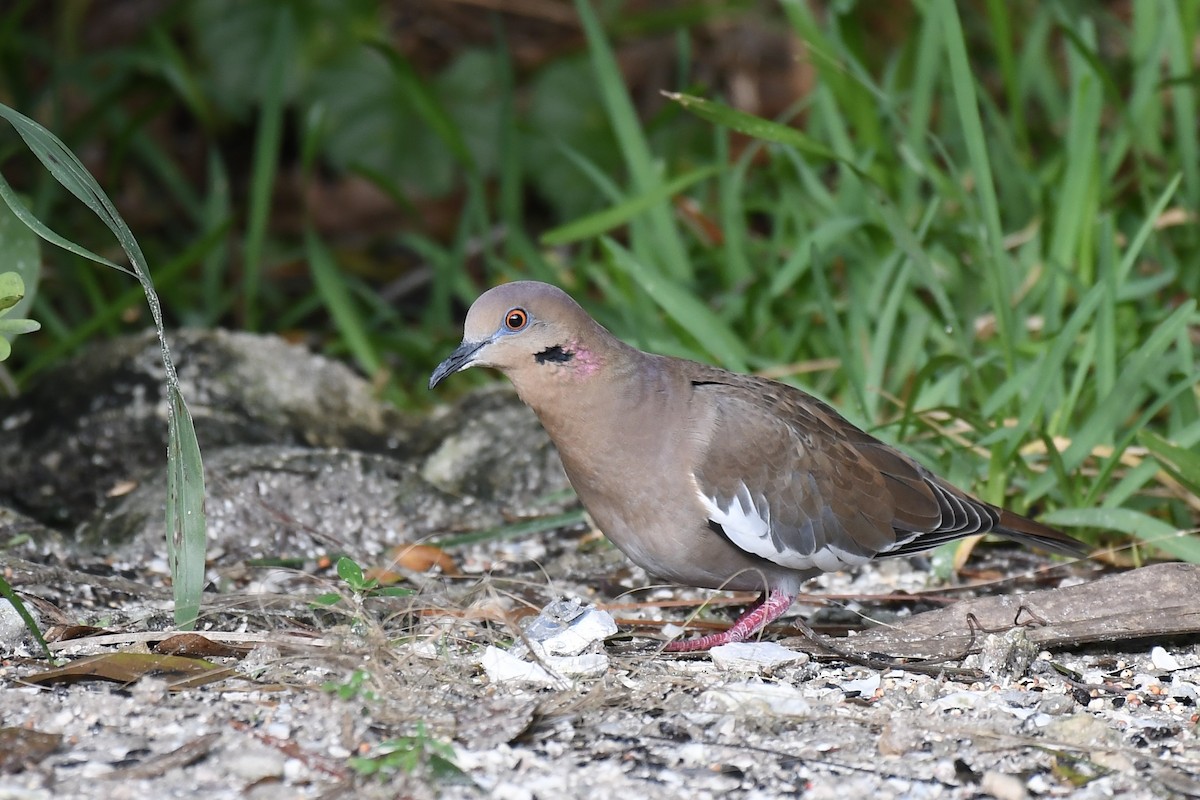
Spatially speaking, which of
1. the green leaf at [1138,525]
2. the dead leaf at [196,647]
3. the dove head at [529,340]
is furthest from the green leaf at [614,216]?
the dead leaf at [196,647]

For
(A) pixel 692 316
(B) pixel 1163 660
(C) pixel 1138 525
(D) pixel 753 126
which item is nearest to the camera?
(B) pixel 1163 660

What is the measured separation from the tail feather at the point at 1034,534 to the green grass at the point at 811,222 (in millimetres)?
111

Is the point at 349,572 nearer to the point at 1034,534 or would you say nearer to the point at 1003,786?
the point at 1003,786

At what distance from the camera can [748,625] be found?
3098mm

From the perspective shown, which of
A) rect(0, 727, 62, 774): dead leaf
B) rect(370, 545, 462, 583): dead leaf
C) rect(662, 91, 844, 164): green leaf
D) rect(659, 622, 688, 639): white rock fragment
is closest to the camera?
rect(0, 727, 62, 774): dead leaf

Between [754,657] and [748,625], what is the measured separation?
0.38m

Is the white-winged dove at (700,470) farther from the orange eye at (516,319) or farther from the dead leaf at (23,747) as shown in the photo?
the dead leaf at (23,747)

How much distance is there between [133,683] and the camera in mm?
2461

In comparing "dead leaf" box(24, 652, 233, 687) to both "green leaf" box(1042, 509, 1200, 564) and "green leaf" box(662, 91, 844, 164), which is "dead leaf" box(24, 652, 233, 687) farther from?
"green leaf" box(1042, 509, 1200, 564)

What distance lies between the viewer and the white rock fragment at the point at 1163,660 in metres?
2.82

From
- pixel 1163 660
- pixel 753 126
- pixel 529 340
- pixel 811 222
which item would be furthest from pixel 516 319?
pixel 811 222

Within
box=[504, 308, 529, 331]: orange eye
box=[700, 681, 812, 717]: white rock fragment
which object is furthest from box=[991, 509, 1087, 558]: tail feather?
box=[504, 308, 529, 331]: orange eye

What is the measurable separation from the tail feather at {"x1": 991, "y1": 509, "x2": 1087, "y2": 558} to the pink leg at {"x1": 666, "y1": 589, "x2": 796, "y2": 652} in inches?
21.0

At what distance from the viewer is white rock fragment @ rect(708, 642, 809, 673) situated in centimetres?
270
